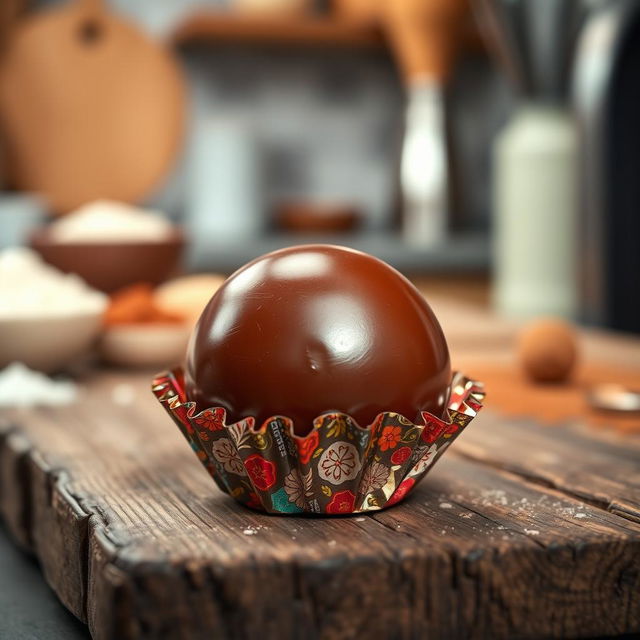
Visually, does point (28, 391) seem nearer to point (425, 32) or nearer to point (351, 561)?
point (351, 561)

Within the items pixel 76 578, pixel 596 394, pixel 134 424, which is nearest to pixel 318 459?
pixel 76 578

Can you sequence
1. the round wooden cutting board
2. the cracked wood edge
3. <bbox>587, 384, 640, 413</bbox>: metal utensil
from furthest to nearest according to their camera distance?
1. the round wooden cutting board
2. <bbox>587, 384, 640, 413</bbox>: metal utensil
3. the cracked wood edge

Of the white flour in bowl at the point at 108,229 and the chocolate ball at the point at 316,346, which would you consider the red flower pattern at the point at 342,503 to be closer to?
the chocolate ball at the point at 316,346

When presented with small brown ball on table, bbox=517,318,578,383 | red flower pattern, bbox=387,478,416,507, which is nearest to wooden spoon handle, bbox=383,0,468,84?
small brown ball on table, bbox=517,318,578,383

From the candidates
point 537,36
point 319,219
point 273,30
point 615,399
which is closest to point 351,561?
point 615,399

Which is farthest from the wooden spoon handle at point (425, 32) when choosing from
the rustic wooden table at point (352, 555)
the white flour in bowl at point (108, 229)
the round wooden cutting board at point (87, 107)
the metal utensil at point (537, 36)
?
the rustic wooden table at point (352, 555)

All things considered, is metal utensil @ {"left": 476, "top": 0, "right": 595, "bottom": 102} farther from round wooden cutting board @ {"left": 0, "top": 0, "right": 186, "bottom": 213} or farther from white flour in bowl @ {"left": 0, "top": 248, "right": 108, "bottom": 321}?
round wooden cutting board @ {"left": 0, "top": 0, "right": 186, "bottom": 213}

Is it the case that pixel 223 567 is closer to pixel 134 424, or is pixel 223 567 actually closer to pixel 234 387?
pixel 234 387
